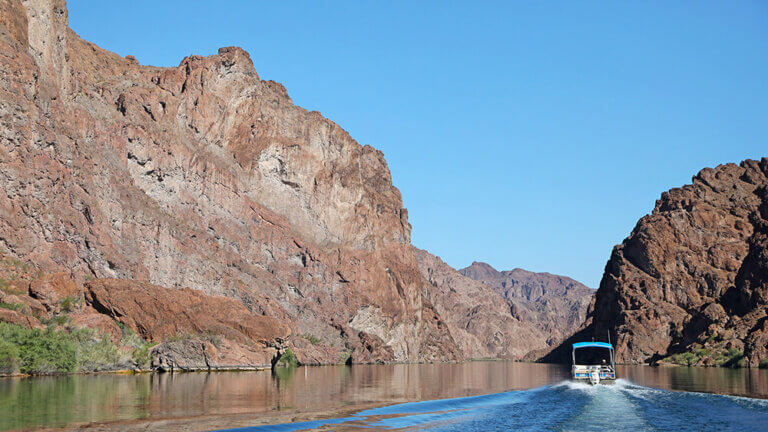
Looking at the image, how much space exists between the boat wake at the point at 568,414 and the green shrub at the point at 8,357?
42.8 meters

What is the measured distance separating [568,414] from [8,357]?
55.3 meters

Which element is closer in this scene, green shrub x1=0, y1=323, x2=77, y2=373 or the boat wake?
the boat wake

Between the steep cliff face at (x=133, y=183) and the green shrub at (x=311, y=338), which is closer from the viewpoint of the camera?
the steep cliff face at (x=133, y=183)

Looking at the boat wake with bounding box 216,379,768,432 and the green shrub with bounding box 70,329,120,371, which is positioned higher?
the green shrub with bounding box 70,329,120,371

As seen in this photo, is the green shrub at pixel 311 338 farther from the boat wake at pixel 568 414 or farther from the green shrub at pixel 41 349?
the boat wake at pixel 568 414

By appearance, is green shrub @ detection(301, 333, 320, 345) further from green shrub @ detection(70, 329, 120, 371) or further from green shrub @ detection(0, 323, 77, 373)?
green shrub @ detection(0, 323, 77, 373)

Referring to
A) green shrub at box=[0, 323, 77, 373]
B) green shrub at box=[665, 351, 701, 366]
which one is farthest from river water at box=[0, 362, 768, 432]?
green shrub at box=[665, 351, 701, 366]

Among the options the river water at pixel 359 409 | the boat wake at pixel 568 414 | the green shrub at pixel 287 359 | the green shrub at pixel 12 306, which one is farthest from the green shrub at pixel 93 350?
the boat wake at pixel 568 414

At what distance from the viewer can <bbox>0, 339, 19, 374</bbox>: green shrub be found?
69000 millimetres

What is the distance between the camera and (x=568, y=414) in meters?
45.0

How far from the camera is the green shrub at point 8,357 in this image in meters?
69.0

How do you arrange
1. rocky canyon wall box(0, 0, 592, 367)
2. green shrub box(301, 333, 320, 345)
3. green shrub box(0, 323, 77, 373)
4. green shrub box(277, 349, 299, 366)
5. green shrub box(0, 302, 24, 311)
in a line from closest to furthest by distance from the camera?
green shrub box(0, 323, 77, 373), green shrub box(0, 302, 24, 311), rocky canyon wall box(0, 0, 592, 367), green shrub box(277, 349, 299, 366), green shrub box(301, 333, 320, 345)

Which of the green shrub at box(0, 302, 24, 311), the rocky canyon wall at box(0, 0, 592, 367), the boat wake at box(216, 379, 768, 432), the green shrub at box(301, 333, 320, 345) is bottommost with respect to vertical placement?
the boat wake at box(216, 379, 768, 432)

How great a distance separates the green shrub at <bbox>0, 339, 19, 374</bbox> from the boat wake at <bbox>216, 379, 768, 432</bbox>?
42.8 metres
